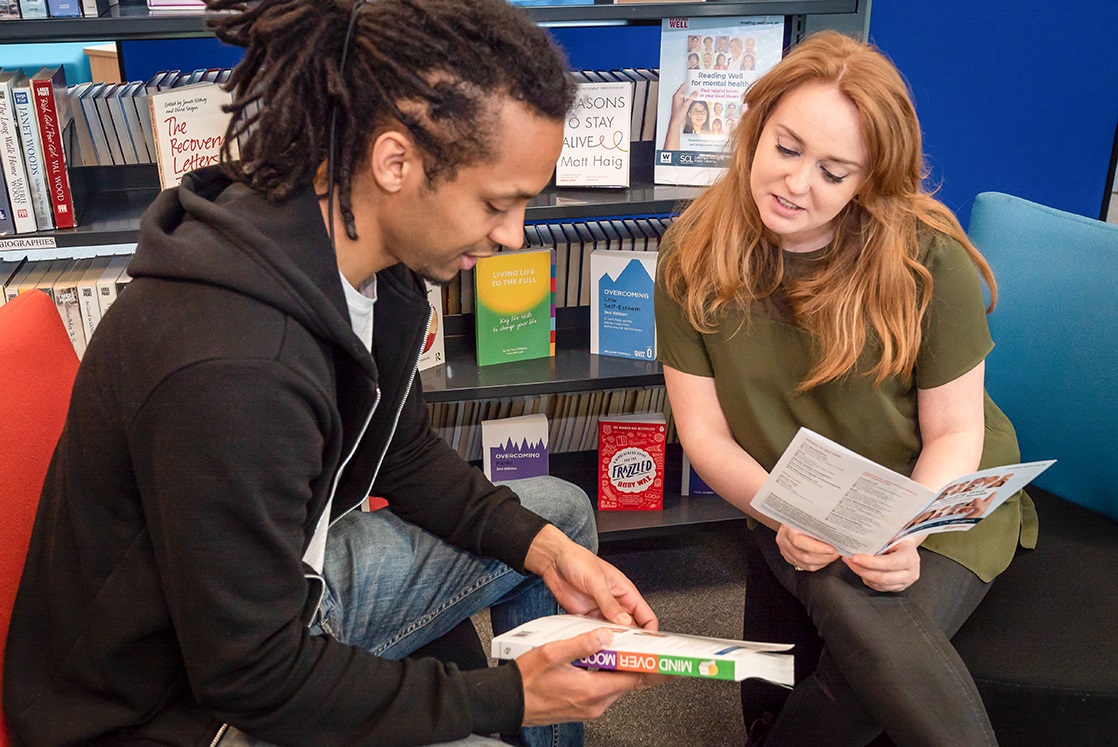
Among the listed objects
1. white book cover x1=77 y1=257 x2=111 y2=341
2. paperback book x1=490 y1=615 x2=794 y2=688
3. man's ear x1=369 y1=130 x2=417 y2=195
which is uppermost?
man's ear x1=369 y1=130 x2=417 y2=195

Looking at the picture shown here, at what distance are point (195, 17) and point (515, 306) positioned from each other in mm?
851

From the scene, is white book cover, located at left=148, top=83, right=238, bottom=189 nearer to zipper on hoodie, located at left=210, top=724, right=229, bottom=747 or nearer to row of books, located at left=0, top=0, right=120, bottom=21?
row of books, located at left=0, top=0, right=120, bottom=21

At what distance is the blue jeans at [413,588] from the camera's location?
132 centimetres

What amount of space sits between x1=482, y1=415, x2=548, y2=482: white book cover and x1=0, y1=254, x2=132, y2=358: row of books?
0.83m

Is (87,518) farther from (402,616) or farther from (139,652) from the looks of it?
(402,616)

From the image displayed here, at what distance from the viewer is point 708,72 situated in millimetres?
2074

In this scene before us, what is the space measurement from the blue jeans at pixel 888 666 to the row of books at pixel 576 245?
3.02 feet

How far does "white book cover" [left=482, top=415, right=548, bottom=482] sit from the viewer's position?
2252mm

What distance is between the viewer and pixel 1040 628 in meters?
1.42

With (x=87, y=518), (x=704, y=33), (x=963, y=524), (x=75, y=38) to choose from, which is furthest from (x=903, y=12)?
(x=87, y=518)

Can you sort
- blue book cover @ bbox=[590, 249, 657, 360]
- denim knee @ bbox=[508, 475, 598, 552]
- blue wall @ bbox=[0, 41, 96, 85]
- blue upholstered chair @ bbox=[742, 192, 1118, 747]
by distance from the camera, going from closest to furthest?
blue upholstered chair @ bbox=[742, 192, 1118, 747], denim knee @ bbox=[508, 475, 598, 552], blue book cover @ bbox=[590, 249, 657, 360], blue wall @ bbox=[0, 41, 96, 85]

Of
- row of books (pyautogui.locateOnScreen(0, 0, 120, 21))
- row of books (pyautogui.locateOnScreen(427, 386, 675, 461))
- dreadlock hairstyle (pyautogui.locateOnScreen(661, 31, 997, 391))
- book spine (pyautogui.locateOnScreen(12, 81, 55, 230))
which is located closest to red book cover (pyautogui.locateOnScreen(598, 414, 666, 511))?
row of books (pyautogui.locateOnScreen(427, 386, 675, 461))

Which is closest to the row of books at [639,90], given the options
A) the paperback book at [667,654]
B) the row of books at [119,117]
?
the row of books at [119,117]

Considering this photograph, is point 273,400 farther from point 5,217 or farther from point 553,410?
point 553,410
